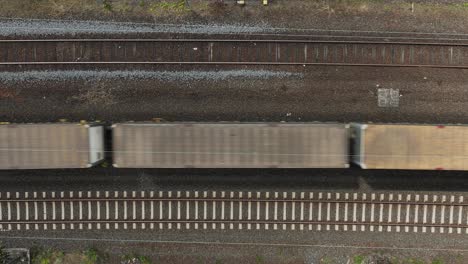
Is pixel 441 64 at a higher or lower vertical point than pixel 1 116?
higher

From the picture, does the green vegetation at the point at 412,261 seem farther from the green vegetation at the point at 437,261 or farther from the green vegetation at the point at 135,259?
the green vegetation at the point at 135,259

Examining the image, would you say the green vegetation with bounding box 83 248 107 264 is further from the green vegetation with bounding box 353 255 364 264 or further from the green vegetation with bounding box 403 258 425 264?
the green vegetation with bounding box 403 258 425 264

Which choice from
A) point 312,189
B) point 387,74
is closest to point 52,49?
point 312,189

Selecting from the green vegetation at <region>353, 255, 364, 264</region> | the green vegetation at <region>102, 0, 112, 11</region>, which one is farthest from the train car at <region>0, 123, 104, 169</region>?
the green vegetation at <region>353, 255, 364, 264</region>

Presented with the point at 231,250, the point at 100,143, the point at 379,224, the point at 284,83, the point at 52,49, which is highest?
the point at 52,49

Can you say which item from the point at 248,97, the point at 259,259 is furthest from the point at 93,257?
the point at 248,97

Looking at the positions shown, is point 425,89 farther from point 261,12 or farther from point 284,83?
point 261,12

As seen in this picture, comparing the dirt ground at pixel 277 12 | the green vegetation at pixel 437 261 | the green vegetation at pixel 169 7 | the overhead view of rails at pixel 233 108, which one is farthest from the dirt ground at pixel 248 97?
the green vegetation at pixel 437 261
